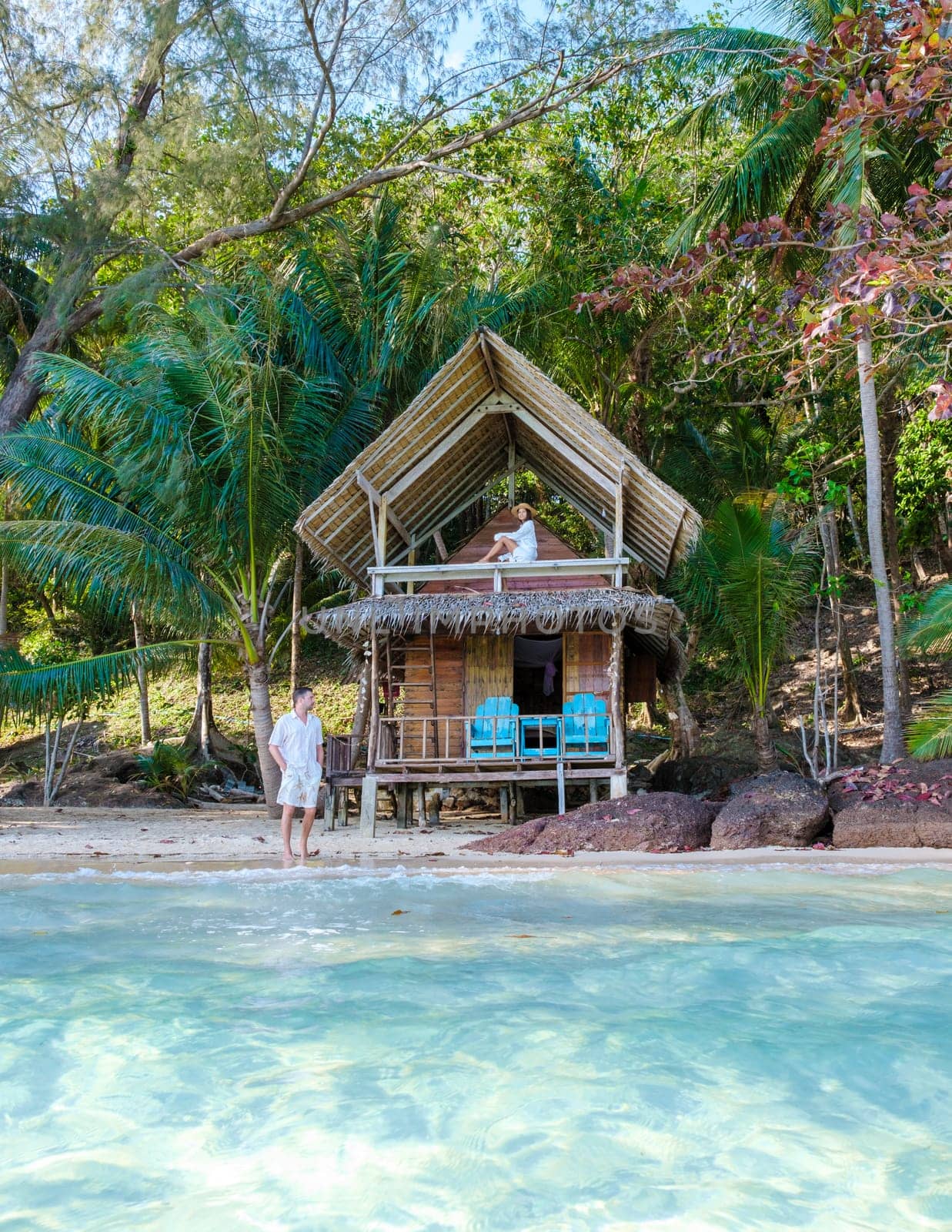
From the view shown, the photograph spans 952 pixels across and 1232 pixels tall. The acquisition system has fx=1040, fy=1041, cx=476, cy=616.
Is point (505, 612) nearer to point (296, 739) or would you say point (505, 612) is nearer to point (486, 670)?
point (486, 670)

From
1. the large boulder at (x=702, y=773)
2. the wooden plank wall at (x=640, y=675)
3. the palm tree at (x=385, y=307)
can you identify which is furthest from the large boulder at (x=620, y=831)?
the palm tree at (x=385, y=307)

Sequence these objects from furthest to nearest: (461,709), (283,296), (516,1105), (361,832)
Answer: (283,296) → (461,709) → (361,832) → (516,1105)

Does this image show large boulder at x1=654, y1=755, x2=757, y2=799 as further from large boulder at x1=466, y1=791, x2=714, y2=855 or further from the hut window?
large boulder at x1=466, y1=791, x2=714, y2=855

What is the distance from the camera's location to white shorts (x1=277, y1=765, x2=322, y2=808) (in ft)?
25.8

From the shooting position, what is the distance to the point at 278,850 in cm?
930

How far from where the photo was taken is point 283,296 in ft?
49.9

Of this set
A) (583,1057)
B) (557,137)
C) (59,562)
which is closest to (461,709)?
(59,562)

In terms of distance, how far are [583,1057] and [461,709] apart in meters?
8.59

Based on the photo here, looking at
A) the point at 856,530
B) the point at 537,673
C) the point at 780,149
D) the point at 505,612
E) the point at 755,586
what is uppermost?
the point at 780,149

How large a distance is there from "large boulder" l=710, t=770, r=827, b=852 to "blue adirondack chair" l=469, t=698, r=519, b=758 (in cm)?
278

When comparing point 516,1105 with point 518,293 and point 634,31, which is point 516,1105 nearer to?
point 518,293

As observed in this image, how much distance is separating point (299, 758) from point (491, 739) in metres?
4.02

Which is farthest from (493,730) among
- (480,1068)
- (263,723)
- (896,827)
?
(480,1068)

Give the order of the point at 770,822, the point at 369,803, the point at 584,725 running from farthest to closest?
the point at 584,725 → the point at 369,803 → the point at 770,822
